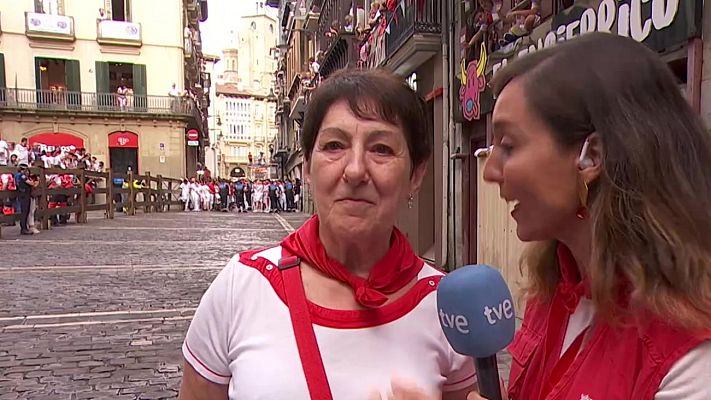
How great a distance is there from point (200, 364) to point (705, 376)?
124 cm

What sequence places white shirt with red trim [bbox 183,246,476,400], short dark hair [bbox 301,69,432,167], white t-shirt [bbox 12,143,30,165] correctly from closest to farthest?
white shirt with red trim [bbox 183,246,476,400] → short dark hair [bbox 301,69,432,167] → white t-shirt [bbox 12,143,30,165]

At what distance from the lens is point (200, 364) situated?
164 centimetres

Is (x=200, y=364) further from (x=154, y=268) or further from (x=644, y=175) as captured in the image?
(x=154, y=268)

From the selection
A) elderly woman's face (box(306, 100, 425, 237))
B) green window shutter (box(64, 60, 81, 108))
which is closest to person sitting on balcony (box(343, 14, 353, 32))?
elderly woman's face (box(306, 100, 425, 237))

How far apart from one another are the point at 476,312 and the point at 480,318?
0.6 inches

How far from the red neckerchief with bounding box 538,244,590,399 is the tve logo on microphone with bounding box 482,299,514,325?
0.19 m

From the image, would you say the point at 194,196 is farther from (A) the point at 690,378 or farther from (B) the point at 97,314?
(A) the point at 690,378

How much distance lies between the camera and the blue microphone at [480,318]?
1.24m

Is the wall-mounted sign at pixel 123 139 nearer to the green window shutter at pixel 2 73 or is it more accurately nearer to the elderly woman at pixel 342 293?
the green window shutter at pixel 2 73

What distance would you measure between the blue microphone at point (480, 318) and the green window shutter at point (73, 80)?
120ft

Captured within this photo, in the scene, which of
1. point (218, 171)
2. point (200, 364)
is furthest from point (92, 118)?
point (218, 171)

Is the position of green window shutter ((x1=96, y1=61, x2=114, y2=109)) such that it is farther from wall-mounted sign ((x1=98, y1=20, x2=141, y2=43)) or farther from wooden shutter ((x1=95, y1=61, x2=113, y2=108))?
wall-mounted sign ((x1=98, y1=20, x2=141, y2=43))

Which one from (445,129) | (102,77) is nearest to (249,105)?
(102,77)

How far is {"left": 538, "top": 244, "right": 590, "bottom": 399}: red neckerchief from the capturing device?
136 cm
